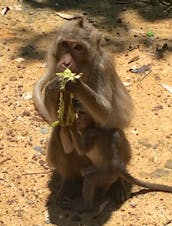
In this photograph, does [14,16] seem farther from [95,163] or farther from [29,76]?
[95,163]

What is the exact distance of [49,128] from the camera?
20.9 feet

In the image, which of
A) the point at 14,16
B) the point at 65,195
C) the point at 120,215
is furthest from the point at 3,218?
the point at 14,16

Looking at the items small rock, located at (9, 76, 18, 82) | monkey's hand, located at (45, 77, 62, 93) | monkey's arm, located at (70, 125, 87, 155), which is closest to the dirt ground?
small rock, located at (9, 76, 18, 82)

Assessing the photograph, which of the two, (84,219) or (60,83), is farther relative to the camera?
(84,219)

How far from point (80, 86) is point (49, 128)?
1.56 meters

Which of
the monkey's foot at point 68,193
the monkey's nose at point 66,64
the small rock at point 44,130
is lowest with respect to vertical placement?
the monkey's foot at point 68,193

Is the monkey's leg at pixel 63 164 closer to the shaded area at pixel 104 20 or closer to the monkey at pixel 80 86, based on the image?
the monkey at pixel 80 86

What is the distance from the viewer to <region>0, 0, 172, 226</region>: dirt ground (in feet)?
17.5

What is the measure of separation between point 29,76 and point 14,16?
150 cm

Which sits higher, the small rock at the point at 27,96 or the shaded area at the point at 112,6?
the shaded area at the point at 112,6

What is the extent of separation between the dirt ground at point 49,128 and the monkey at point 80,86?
1.08 feet

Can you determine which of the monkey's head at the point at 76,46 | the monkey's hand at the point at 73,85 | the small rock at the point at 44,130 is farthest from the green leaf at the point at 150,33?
the monkey's hand at the point at 73,85

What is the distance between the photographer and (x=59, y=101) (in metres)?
5.27

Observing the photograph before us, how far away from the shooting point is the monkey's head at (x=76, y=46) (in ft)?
16.8
